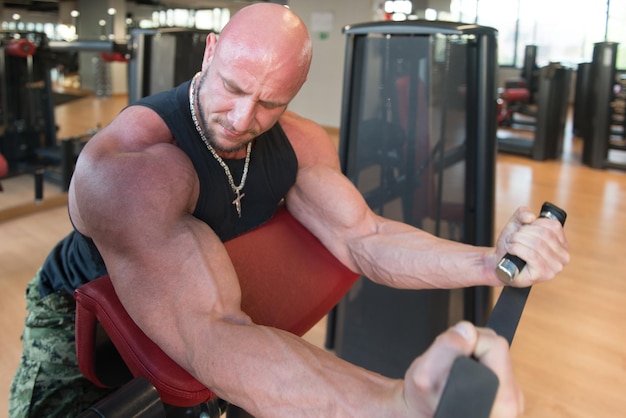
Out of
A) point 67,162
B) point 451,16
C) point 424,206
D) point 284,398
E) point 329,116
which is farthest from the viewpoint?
point 451,16

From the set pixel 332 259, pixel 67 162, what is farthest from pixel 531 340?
pixel 67 162

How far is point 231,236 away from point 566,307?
1995mm

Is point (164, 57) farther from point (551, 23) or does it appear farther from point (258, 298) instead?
point (551, 23)

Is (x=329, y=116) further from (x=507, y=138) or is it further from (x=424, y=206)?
(x=424, y=206)

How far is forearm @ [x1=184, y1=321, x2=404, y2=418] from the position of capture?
64cm

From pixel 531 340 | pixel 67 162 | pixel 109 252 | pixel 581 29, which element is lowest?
pixel 531 340

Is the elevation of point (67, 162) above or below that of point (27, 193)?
above

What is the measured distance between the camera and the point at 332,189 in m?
1.15

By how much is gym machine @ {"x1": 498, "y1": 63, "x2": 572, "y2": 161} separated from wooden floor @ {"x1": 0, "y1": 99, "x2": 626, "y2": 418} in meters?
1.06

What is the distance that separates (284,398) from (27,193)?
3838 mm

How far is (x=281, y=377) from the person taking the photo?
68cm

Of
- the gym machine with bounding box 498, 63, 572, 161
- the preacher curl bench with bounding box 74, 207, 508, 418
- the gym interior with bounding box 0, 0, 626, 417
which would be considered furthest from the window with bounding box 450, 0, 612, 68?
the preacher curl bench with bounding box 74, 207, 508, 418

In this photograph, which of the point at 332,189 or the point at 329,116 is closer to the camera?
the point at 332,189

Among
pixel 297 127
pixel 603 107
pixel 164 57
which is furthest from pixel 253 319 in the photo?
pixel 603 107
